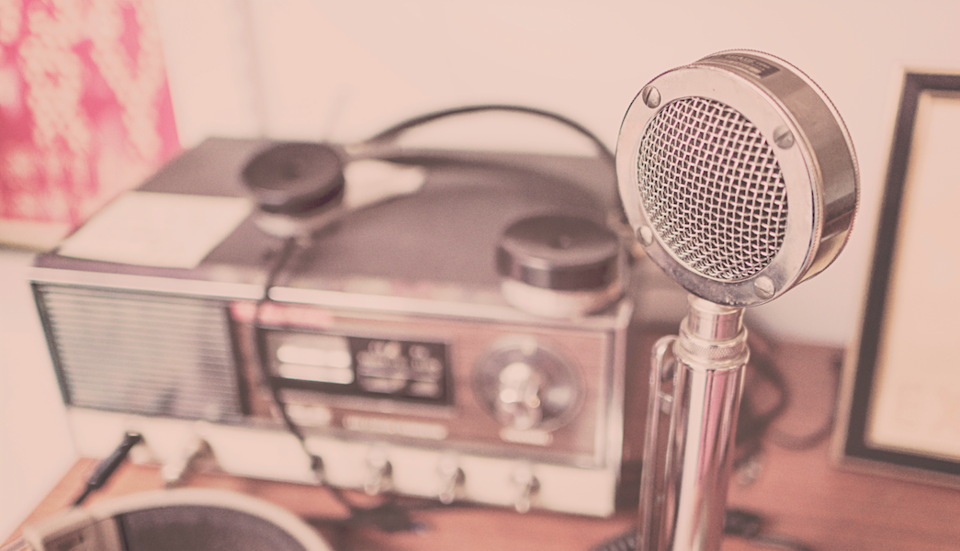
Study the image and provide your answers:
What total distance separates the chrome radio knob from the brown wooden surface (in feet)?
0.36

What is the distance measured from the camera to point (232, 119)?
Answer: 40.4 inches

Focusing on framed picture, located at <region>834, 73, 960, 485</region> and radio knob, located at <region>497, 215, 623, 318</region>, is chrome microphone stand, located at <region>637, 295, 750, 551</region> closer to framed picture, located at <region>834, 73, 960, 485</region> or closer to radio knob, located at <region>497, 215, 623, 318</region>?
radio knob, located at <region>497, 215, 623, 318</region>

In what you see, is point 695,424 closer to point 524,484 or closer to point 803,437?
point 524,484

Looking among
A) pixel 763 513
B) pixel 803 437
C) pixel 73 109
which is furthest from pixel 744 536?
pixel 73 109

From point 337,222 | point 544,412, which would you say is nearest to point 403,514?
point 544,412

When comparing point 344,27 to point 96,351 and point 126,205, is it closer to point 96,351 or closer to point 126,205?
point 126,205

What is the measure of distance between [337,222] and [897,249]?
20.2 inches

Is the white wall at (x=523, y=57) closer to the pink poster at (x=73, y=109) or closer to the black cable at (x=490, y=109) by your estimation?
the pink poster at (x=73, y=109)

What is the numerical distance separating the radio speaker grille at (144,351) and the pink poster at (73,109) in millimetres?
305

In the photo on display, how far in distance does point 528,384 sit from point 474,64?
0.46 metres

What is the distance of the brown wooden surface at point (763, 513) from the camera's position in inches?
26.7

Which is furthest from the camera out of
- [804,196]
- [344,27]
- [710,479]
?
[344,27]

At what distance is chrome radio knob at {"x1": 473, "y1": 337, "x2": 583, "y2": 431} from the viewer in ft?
2.07

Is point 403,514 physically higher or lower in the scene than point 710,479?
lower
